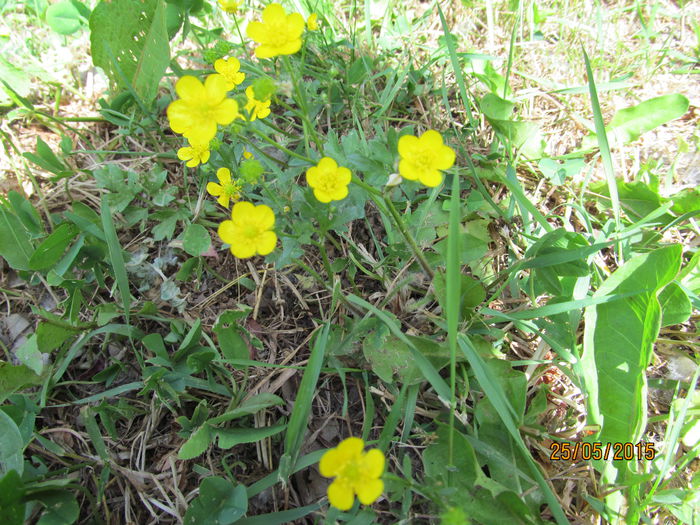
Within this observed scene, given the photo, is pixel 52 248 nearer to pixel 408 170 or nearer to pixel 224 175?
pixel 224 175

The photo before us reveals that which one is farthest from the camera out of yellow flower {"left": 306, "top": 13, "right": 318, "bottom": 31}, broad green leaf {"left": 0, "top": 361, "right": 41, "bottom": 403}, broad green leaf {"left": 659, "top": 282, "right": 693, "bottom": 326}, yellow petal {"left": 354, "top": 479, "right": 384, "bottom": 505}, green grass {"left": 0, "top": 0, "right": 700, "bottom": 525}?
yellow flower {"left": 306, "top": 13, "right": 318, "bottom": 31}

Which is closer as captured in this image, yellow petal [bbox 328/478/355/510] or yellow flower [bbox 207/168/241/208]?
yellow petal [bbox 328/478/355/510]

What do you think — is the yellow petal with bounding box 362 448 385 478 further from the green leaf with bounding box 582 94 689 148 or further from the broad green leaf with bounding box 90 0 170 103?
the broad green leaf with bounding box 90 0 170 103

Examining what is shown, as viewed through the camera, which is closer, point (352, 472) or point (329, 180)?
point (352, 472)

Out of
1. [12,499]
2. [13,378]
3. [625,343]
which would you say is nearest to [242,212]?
[12,499]

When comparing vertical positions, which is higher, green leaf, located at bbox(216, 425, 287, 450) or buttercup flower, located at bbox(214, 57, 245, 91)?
buttercup flower, located at bbox(214, 57, 245, 91)

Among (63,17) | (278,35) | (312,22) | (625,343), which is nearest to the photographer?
(278,35)

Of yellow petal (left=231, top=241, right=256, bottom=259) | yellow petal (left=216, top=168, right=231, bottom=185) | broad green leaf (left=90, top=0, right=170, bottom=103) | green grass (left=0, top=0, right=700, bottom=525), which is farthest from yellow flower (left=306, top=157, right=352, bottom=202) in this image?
broad green leaf (left=90, top=0, right=170, bottom=103)
